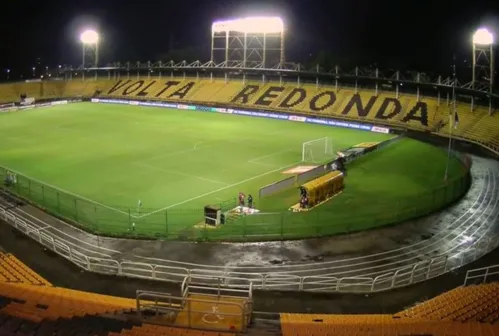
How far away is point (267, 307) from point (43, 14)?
113476 millimetres

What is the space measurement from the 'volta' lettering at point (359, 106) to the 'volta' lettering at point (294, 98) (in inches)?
279


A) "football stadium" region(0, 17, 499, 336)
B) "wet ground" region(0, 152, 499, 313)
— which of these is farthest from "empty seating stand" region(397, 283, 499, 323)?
"wet ground" region(0, 152, 499, 313)

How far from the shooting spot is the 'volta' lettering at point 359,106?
6512cm

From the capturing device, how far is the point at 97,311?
15031 mm

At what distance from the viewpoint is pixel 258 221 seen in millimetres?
28328

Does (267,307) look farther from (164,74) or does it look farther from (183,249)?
(164,74)

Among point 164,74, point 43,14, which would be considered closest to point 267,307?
point 164,74

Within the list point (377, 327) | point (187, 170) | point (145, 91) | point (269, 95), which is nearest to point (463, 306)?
point (377, 327)

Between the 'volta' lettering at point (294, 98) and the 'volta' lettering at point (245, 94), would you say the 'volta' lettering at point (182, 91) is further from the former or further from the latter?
the 'volta' lettering at point (294, 98)

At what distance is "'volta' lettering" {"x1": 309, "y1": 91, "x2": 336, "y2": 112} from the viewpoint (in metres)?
68.8

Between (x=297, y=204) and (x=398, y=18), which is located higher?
(x=398, y=18)

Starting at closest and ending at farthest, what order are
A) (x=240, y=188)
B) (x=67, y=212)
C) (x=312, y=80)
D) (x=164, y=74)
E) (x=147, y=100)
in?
(x=67, y=212) < (x=240, y=188) < (x=312, y=80) < (x=147, y=100) < (x=164, y=74)

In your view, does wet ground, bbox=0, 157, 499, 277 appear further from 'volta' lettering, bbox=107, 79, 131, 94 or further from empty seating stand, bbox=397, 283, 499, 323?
'volta' lettering, bbox=107, 79, 131, 94

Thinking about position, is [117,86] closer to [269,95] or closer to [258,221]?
[269,95]
